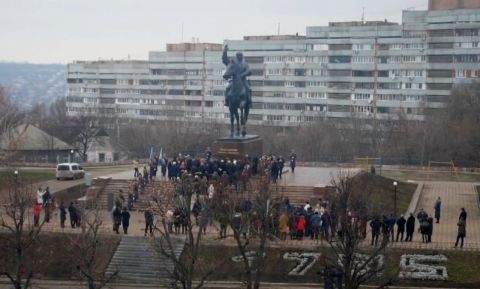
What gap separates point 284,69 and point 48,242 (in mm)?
69074

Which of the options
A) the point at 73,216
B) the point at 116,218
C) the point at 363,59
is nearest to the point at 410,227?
the point at 116,218

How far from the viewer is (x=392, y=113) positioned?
9294 cm

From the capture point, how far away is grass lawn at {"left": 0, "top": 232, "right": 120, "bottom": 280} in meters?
31.2

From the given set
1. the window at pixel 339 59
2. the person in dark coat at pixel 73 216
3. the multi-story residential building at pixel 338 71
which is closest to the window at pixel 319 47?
the multi-story residential building at pixel 338 71

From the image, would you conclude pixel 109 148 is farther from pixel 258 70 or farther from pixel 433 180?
pixel 433 180

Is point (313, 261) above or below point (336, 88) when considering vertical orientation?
below

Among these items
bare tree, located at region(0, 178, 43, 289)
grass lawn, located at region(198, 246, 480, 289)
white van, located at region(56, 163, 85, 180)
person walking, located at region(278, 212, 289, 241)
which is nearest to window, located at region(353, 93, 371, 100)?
white van, located at region(56, 163, 85, 180)

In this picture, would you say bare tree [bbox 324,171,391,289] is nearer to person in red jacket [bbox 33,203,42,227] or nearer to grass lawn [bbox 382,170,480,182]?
person in red jacket [bbox 33,203,42,227]

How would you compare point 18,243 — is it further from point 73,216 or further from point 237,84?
point 237,84

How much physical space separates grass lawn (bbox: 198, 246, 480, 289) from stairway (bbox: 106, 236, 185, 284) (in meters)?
1.35

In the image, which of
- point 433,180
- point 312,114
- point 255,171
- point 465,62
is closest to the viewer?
point 255,171

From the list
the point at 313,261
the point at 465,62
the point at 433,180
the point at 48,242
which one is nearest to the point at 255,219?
the point at 313,261

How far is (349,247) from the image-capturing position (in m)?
25.1

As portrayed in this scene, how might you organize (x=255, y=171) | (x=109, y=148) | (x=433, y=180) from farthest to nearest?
(x=109, y=148) < (x=433, y=180) < (x=255, y=171)
